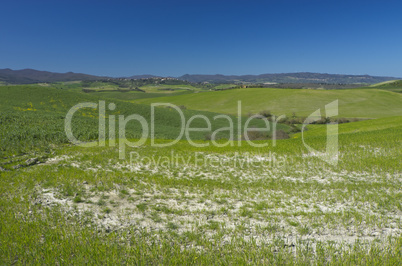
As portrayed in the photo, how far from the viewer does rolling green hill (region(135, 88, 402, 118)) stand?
90.5 meters

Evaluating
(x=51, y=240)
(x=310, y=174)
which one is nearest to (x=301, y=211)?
(x=310, y=174)

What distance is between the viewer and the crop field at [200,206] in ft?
21.6

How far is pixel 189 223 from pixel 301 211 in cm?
518

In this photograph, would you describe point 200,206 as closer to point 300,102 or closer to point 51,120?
point 51,120

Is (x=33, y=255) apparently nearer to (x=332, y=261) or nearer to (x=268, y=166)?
(x=332, y=261)

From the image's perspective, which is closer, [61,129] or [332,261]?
[332,261]

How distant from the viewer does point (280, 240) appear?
24.9 ft

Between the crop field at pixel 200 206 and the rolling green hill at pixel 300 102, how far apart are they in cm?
7637

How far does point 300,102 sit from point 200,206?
343 ft

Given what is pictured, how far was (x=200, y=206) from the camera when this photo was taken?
10.7m
